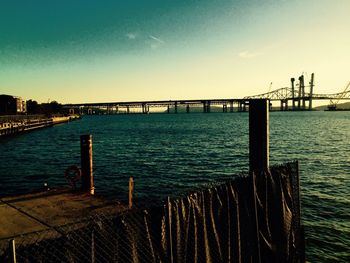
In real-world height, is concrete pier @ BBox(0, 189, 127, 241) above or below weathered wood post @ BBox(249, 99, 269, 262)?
below

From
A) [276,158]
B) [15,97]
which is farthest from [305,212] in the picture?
[15,97]

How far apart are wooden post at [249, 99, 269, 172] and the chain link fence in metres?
0.30

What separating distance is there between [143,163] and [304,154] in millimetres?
19119

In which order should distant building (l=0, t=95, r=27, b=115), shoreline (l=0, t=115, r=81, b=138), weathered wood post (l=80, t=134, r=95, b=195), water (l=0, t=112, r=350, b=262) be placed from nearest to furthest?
weathered wood post (l=80, t=134, r=95, b=195) → water (l=0, t=112, r=350, b=262) → shoreline (l=0, t=115, r=81, b=138) → distant building (l=0, t=95, r=27, b=115)

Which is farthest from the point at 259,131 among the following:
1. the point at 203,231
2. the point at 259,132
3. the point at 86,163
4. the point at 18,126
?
the point at 18,126

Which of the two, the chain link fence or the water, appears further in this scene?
the water

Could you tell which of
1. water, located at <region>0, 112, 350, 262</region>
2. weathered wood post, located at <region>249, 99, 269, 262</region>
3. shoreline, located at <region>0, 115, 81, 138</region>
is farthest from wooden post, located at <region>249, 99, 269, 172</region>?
shoreline, located at <region>0, 115, 81, 138</region>

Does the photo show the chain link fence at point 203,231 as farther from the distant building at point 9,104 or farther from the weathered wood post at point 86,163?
the distant building at point 9,104

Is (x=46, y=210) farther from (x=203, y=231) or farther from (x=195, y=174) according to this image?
(x=195, y=174)

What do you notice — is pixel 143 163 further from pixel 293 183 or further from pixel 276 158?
pixel 293 183

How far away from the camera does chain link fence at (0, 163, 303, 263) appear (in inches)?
164

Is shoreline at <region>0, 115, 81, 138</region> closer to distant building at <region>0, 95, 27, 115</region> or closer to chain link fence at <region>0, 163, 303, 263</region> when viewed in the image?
distant building at <region>0, 95, 27, 115</region>

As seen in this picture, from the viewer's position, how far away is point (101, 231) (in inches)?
168

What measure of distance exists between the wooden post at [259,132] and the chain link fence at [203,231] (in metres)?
0.30
